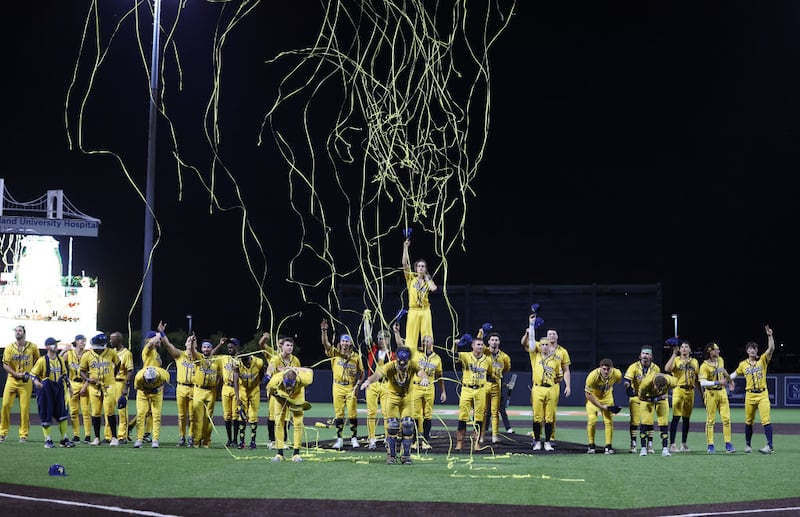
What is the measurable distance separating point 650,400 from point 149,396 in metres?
8.82

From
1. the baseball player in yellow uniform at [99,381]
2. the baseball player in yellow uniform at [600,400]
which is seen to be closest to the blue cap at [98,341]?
the baseball player in yellow uniform at [99,381]

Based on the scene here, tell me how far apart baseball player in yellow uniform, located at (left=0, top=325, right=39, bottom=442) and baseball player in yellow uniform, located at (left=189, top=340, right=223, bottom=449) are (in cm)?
311

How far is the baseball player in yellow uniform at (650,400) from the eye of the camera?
17172 mm

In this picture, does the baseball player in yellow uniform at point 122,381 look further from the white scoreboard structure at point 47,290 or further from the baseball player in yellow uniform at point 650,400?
the white scoreboard structure at point 47,290

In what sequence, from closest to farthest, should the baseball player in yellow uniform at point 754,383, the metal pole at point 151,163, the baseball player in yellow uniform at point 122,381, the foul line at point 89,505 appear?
the foul line at point 89,505
the baseball player in yellow uniform at point 754,383
the baseball player in yellow uniform at point 122,381
the metal pole at point 151,163

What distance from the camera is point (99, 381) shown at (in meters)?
18.2

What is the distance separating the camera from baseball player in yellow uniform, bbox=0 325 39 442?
1827cm

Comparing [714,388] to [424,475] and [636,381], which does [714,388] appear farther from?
[424,475]

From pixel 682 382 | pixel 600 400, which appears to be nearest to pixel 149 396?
pixel 600 400

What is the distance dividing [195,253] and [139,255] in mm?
3922

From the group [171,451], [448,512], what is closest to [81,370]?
[171,451]

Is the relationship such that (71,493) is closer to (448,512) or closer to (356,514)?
(356,514)

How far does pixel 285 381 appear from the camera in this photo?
15.2 m

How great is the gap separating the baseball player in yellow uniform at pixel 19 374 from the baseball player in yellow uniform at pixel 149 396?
2.18 m
